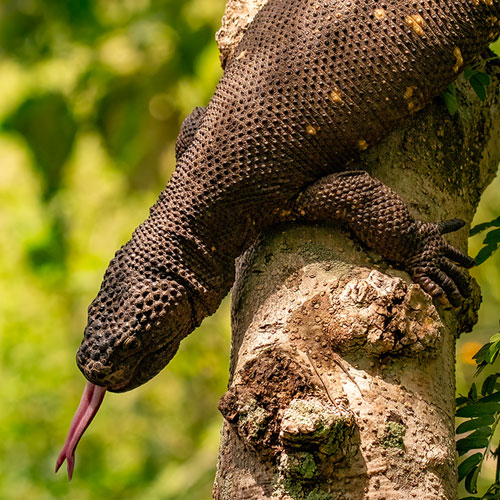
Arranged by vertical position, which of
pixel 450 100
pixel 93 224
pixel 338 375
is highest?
pixel 450 100

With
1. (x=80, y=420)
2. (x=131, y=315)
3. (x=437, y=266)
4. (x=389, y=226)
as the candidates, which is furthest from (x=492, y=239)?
(x=80, y=420)

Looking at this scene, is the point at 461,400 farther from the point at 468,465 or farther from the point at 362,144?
the point at 362,144

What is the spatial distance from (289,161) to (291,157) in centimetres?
1

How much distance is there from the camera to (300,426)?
165 cm

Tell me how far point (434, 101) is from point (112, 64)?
3.56ft

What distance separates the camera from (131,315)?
220 cm

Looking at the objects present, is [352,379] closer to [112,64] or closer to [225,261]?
[225,261]

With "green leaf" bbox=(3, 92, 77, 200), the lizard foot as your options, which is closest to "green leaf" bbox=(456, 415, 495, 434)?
the lizard foot

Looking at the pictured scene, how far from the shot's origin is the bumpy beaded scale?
2.09 meters

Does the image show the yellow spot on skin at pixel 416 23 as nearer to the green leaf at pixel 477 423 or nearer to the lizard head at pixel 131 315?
the lizard head at pixel 131 315

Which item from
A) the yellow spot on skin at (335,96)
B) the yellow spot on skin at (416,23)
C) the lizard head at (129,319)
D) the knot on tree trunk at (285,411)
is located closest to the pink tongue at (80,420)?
the lizard head at (129,319)

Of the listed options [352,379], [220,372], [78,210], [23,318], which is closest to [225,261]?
[352,379]

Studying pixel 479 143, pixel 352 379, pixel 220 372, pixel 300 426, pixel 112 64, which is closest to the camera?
pixel 300 426

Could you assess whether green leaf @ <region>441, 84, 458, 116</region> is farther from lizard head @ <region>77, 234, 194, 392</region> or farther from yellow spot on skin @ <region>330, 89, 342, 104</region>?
lizard head @ <region>77, 234, 194, 392</region>
